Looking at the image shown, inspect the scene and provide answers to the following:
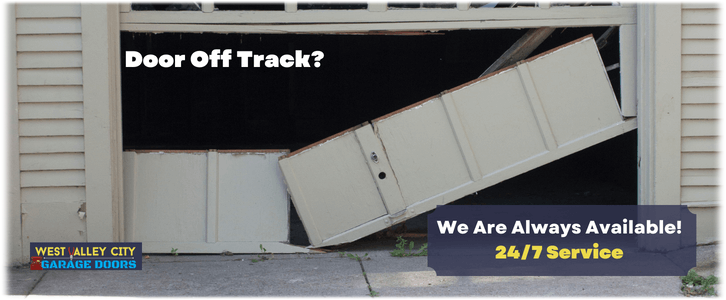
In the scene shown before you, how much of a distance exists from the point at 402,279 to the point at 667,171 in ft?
8.43

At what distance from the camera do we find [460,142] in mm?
5039

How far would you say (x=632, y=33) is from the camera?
5059 millimetres

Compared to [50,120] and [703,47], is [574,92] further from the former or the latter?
[50,120]

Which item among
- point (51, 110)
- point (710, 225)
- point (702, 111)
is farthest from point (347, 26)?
point (710, 225)

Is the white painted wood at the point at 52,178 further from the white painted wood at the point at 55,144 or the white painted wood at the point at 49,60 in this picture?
the white painted wood at the point at 49,60

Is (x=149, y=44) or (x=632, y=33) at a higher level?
(x=149, y=44)

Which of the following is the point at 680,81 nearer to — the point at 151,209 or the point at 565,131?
the point at 565,131

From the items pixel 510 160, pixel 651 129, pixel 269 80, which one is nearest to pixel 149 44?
pixel 269 80

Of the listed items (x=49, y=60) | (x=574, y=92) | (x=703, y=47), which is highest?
(x=703, y=47)

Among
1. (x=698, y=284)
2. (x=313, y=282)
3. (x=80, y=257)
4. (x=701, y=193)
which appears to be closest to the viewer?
(x=698, y=284)

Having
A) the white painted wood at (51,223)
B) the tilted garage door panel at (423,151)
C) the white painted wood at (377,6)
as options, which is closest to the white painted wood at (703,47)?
the tilted garage door panel at (423,151)

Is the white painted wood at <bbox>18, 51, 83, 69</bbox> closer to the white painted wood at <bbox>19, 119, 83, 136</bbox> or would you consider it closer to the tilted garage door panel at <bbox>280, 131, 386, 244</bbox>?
the white painted wood at <bbox>19, 119, 83, 136</bbox>

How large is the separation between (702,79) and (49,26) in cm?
561

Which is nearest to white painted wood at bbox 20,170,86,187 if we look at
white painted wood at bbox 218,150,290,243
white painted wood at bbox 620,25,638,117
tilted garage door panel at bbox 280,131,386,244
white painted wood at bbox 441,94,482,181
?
white painted wood at bbox 218,150,290,243
